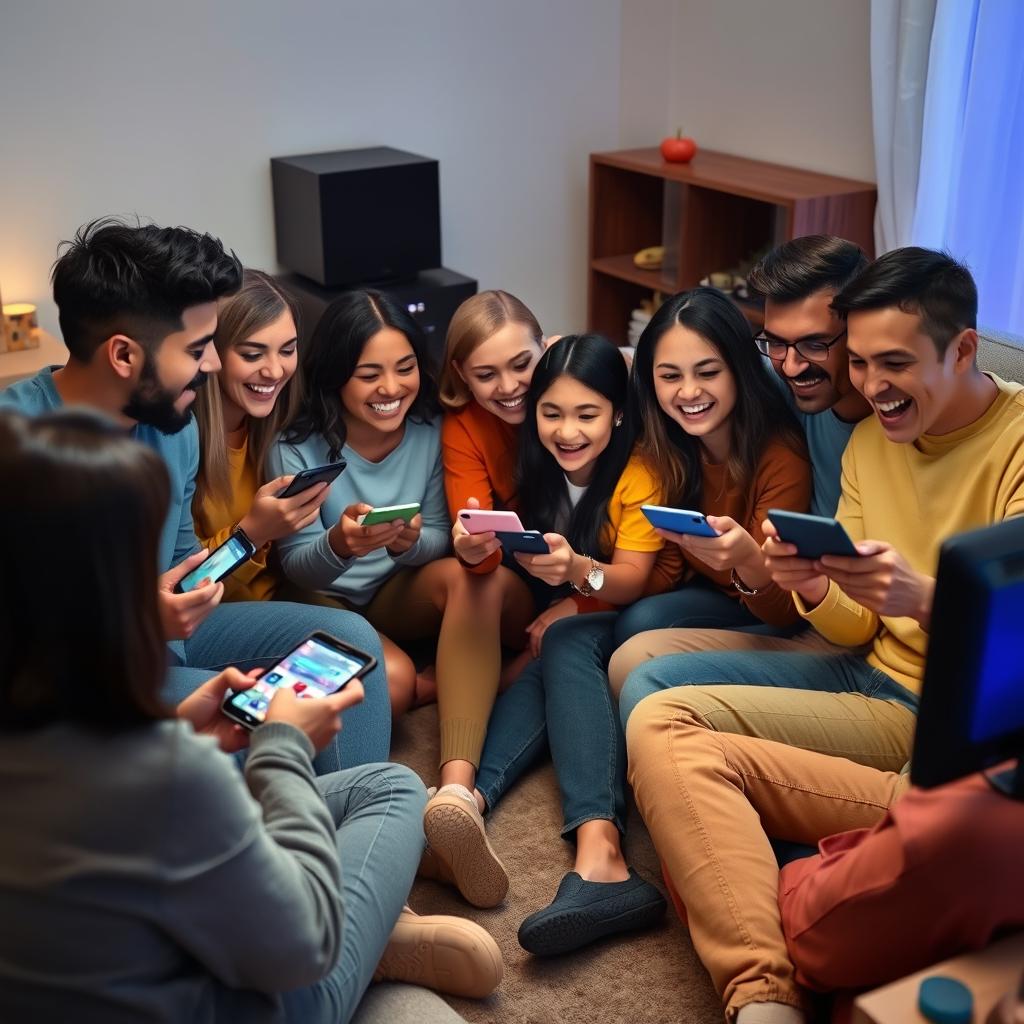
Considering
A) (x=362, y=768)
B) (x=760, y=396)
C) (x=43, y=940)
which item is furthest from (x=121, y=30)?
(x=43, y=940)

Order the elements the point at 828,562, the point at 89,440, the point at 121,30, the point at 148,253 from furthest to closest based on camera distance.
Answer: the point at 121,30
the point at 148,253
the point at 828,562
the point at 89,440

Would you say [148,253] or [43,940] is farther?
[148,253]

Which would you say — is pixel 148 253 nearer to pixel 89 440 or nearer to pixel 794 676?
pixel 89 440

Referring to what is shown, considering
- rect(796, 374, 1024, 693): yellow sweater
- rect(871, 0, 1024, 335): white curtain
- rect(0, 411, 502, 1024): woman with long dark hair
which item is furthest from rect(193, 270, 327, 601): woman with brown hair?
rect(871, 0, 1024, 335): white curtain

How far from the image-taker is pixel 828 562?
65.2 inches

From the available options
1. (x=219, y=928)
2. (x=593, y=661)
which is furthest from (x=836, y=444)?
(x=219, y=928)

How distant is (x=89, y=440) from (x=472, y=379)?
4.29 feet

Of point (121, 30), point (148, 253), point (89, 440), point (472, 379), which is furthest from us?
point (121, 30)

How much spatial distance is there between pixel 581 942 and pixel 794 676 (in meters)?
0.54

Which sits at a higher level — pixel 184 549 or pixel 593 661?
pixel 184 549

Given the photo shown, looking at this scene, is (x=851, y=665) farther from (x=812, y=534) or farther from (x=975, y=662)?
(x=975, y=662)

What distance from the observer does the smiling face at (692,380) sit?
2.04 metres

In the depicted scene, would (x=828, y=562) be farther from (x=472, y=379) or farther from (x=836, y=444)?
(x=472, y=379)

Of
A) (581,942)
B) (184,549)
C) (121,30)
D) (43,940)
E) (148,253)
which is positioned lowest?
(581,942)
